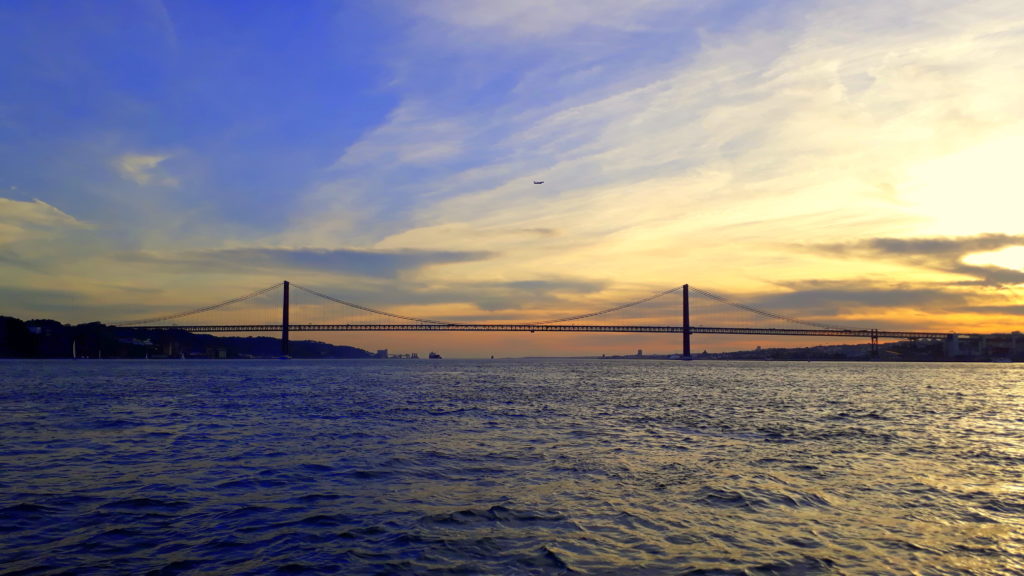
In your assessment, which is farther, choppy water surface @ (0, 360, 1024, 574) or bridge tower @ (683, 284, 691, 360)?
bridge tower @ (683, 284, 691, 360)

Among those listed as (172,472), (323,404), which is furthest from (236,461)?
(323,404)

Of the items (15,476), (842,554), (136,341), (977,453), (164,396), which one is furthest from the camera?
(136,341)

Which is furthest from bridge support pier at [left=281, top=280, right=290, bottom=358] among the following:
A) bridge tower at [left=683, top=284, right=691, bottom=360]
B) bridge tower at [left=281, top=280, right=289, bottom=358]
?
bridge tower at [left=683, top=284, right=691, bottom=360]

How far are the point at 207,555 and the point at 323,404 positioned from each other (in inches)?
980

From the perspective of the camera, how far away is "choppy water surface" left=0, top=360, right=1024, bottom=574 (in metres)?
8.88

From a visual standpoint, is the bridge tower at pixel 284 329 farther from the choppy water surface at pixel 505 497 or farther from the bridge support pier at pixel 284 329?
the choppy water surface at pixel 505 497

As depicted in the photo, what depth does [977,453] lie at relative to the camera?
59.6 ft

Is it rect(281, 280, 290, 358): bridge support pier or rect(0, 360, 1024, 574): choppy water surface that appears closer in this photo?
rect(0, 360, 1024, 574): choppy water surface

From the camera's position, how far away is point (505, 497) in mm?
12297

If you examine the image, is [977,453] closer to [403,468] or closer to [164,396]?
[403,468]

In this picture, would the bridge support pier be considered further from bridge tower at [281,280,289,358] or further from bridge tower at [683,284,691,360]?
bridge tower at [683,284,691,360]

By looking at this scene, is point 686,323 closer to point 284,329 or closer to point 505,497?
point 284,329

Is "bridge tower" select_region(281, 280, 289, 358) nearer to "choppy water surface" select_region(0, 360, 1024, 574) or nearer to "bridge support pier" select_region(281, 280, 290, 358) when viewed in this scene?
"bridge support pier" select_region(281, 280, 290, 358)

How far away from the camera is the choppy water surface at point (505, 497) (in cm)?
888
